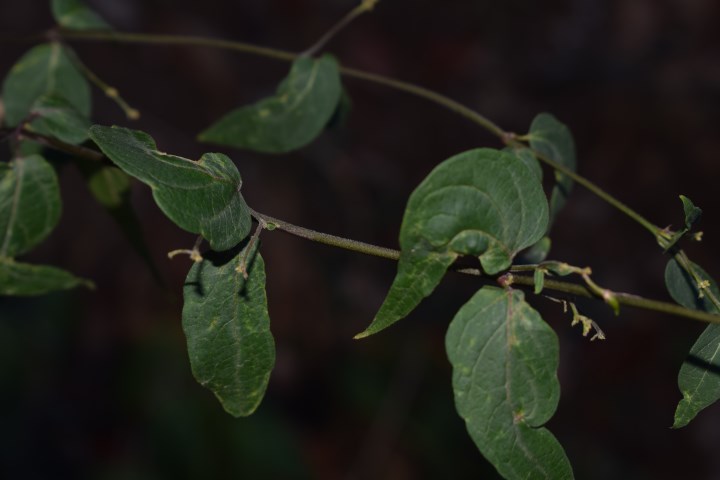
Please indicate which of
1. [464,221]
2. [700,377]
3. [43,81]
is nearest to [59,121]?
[43,81]

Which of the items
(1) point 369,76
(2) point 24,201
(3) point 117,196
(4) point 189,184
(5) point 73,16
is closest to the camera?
(4) point 189,184

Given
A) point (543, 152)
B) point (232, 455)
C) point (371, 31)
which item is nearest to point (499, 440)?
point (543, 152)

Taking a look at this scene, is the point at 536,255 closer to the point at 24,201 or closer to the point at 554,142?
the point at 554,142

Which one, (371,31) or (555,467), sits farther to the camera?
(371,31)

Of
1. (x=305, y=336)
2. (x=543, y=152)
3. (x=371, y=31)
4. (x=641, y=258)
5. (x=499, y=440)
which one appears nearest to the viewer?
(x=499, y=440)

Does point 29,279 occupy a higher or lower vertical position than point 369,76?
lower

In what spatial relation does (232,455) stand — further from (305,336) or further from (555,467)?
(555,467)

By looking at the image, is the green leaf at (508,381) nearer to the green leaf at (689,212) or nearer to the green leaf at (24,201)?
the green leaf at (689,212)
